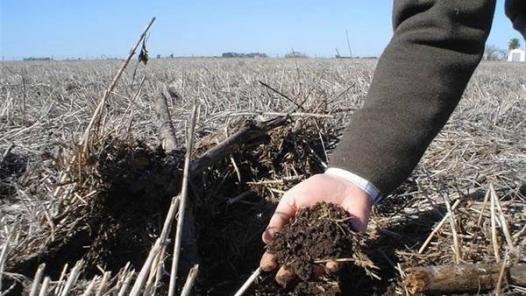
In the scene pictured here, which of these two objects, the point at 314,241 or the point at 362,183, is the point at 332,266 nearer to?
the point at 314,241

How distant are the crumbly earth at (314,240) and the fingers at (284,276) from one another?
0.02 metres

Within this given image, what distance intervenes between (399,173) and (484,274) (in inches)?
17.3

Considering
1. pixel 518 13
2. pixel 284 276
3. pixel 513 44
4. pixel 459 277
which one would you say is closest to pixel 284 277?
pixel 284 276

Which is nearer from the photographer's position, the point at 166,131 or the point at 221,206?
the point at 221,206

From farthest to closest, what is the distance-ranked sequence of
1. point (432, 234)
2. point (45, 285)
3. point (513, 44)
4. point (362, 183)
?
point (513, 44) < point (432, 234) < point (362, 183) < point (45, 285)

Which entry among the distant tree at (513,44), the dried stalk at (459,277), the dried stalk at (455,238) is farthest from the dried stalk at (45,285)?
the distant tree at (513,44)

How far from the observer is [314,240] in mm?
1589

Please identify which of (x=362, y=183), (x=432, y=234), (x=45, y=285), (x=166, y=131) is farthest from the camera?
(x=166, y=131)

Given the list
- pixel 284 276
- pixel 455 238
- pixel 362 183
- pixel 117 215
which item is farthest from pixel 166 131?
pixel 455 238

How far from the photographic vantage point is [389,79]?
1.57 metres

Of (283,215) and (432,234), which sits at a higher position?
(283,215)

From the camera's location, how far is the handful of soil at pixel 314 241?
1572 millimetres

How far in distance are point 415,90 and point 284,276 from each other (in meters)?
0.69

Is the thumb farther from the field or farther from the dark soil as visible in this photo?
the dark soil
